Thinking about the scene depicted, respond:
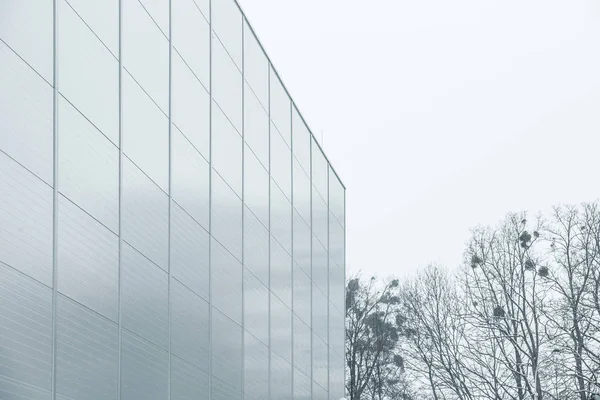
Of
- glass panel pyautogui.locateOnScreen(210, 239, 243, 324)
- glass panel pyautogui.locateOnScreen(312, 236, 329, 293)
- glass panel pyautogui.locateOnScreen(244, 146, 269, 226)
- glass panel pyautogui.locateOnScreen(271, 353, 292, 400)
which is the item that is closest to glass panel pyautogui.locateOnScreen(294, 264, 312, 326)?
glass panel pyautogui.locateOnScreen(312, 236, 329, 293)

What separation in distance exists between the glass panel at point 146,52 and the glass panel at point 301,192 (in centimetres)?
918

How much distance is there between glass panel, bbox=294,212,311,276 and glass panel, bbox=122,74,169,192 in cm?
906

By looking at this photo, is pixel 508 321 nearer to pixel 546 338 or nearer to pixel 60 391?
pixel 546 338

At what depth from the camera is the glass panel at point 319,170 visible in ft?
85.8

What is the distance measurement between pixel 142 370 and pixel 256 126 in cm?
811

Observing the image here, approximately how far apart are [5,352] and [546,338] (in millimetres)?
32219

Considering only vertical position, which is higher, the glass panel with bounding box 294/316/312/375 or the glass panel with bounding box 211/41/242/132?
the glass panel with bounding box 211/41/242/132

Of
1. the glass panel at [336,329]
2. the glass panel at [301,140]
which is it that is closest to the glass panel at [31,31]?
the glass panel at [301,140]

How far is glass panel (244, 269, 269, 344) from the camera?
60.9 ft

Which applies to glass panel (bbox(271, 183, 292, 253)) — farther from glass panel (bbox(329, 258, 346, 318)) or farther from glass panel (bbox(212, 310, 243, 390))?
glass panel (bbox(329, 258, 346, 318))

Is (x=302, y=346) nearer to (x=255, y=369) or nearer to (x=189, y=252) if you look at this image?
(x=255, y=369)

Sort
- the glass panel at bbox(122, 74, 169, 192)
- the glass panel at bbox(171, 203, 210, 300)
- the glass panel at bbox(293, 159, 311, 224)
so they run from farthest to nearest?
the glass panel at bbox(293, 159, 311, 224) < the glass panel at bbox(171, 203, 210, 300) < the glass panel at bbox(122, 74, 169, 192)

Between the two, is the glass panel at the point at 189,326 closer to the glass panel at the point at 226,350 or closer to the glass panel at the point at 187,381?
the glass panel at the point at 187,381

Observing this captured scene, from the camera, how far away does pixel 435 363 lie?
43.8 metres
